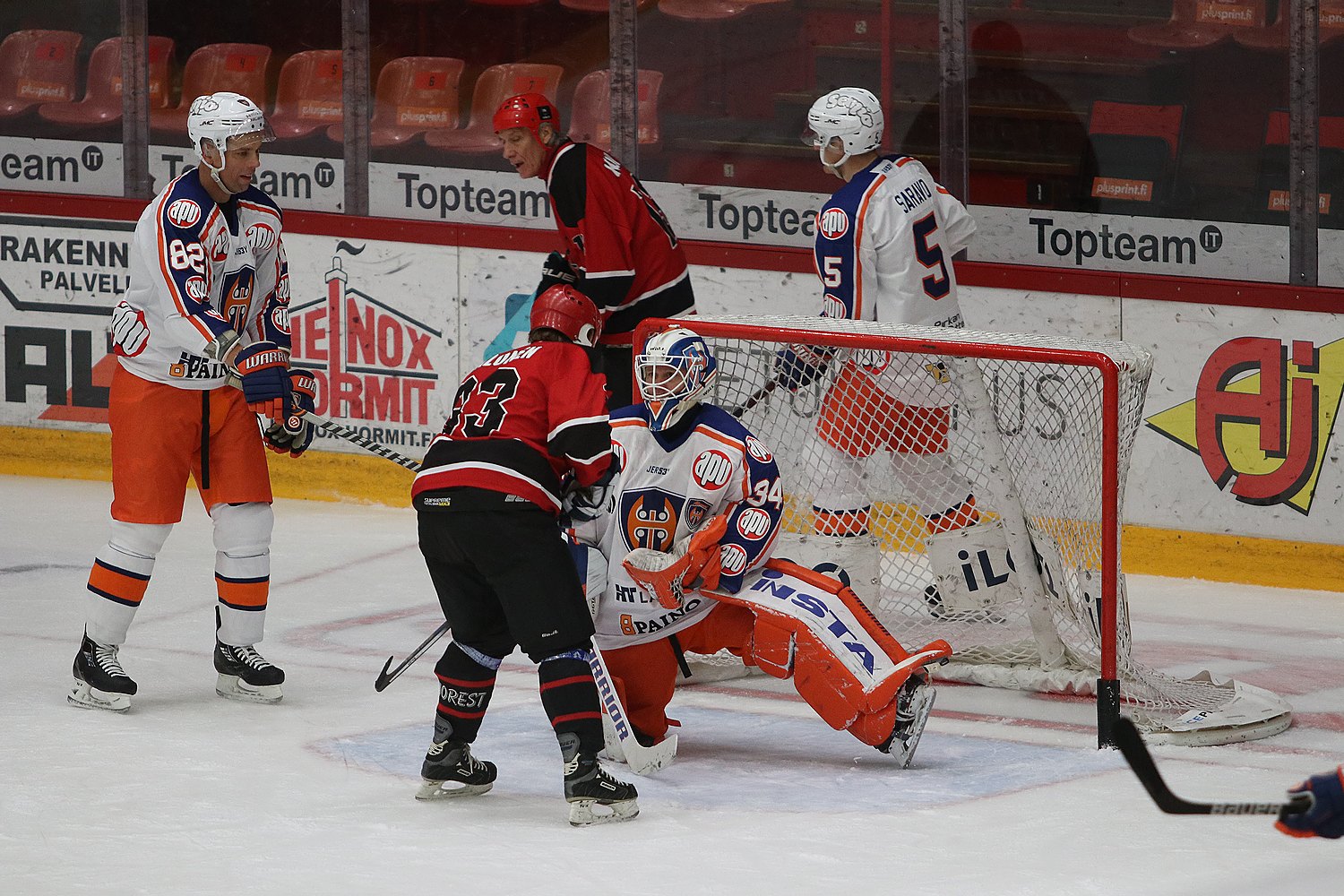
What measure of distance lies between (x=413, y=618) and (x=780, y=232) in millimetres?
2082

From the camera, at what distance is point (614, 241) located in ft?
17.9

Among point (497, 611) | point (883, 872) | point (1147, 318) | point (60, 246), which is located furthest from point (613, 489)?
point (60, 246)

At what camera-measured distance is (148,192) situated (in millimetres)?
7848

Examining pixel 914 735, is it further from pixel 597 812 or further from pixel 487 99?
pixel 487 99

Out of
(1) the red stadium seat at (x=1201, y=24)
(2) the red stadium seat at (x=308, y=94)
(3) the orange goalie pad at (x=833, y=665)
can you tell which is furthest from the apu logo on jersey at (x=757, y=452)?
(2) the red stadium seat at (x=308, y=94)

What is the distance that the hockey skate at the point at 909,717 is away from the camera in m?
4.23

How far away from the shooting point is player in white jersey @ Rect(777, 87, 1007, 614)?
16.8ft

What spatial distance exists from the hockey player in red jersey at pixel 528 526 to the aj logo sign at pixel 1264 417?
2.70m

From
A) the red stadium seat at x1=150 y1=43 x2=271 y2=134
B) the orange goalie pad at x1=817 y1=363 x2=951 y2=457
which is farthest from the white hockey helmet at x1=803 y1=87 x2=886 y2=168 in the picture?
the red stadium seat at x1=150 y1=43 x2=271 y2=134

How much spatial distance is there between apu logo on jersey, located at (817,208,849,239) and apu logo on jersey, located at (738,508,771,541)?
116cm

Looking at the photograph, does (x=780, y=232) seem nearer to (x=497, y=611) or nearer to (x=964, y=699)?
(x=964, y=699)

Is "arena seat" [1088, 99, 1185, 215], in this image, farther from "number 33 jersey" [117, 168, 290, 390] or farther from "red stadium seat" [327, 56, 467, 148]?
"number 33 jersey" [117, 168, 290, 390]

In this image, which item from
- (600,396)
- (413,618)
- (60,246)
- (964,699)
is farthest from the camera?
(60,246)

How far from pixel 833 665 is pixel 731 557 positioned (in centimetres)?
31
